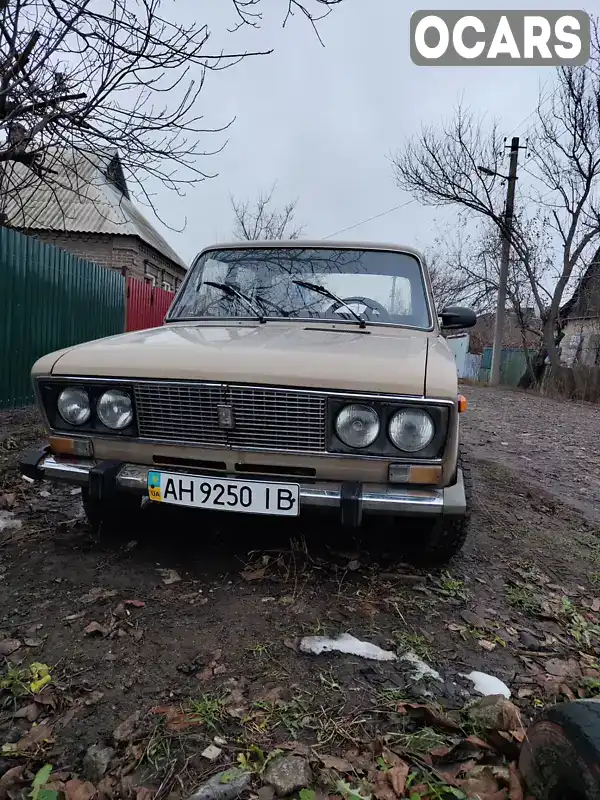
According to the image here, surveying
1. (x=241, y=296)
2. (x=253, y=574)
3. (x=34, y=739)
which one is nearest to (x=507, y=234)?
(x=241, y=296)

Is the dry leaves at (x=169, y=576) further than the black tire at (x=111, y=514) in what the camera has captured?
No

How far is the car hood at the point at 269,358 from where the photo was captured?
2.26 meters

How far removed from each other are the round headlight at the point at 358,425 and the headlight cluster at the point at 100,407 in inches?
38.1

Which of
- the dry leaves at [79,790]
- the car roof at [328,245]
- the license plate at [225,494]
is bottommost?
the dry leaves at [79,790]

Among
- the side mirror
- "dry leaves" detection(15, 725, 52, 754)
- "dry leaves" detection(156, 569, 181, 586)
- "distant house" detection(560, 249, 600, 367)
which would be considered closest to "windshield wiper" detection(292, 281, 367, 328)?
the side mirror

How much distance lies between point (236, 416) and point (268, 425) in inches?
5.6

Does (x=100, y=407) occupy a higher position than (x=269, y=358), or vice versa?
(x=269, y=358)

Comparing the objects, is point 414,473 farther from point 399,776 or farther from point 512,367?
point 512,367

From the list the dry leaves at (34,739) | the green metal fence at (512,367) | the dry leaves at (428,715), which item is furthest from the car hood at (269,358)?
the green metal fence at (512,367)

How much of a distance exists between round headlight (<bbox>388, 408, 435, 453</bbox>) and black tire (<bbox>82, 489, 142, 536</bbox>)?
146cm

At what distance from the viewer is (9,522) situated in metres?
3.37

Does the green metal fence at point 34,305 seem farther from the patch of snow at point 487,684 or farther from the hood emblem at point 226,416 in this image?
the patch of snow at point 487,684

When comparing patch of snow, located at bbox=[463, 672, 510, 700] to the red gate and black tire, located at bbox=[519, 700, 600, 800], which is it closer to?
black tire, located at bbox=[519, 700, 600, 800]

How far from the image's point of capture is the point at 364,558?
2.84 metres
